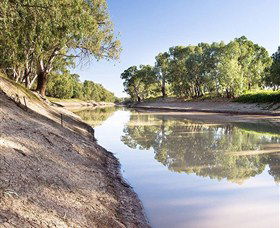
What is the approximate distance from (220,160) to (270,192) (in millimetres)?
4998

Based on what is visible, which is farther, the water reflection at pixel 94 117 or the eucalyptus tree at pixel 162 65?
the eucalyptus tree at pixel 162 65

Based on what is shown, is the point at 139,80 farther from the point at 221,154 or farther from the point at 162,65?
the point at 221,154

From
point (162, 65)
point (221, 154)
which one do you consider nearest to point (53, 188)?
point (221, 154)

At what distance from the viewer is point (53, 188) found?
22.7ft

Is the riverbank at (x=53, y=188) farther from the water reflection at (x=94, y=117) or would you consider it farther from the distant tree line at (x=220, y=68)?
the distant tree line at (x=220, y=68)

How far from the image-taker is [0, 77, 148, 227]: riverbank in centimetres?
552

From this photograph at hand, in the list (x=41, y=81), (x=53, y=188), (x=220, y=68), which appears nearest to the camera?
(x=53, y=188)

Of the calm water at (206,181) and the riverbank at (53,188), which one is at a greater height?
the riverbank at (53,188)

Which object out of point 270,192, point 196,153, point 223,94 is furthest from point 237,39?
point 270,192

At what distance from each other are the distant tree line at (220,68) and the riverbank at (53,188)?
53180 mm

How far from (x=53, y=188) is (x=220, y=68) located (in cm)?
7048

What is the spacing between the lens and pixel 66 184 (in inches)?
298

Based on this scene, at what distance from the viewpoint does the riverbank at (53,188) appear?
5520 millimetres

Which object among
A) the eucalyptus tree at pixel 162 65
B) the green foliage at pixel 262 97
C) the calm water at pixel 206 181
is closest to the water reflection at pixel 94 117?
the calm water at pixel 206 181
